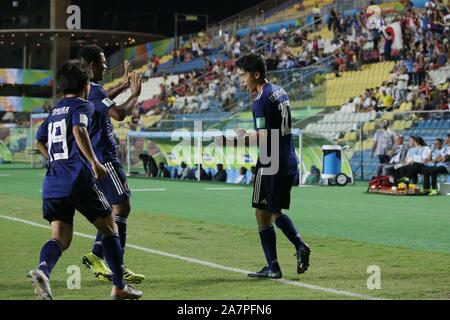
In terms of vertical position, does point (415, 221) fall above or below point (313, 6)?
below

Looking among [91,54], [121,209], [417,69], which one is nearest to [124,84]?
[91,54]

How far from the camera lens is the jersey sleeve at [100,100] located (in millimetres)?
8742

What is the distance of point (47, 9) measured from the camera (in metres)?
72.8

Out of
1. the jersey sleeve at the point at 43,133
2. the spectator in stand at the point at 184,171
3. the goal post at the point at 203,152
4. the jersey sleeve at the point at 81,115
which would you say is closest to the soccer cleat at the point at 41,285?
the jersey sleeve at the point at 81,115

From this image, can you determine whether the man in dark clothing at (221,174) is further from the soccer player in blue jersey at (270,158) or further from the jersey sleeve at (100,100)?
the jersey sleeve at (100,100)

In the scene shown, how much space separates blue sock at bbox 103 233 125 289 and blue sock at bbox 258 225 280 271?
1939 mm

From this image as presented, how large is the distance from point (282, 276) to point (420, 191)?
43.6 feet

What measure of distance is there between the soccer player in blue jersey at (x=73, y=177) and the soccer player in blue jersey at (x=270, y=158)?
192 centimetres

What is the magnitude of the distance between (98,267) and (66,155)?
1755mm

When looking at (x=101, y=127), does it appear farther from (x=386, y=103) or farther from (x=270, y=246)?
(x=386, y=103)

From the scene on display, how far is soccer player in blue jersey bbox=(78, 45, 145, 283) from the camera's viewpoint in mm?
8727

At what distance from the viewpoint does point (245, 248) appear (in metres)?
11.6
